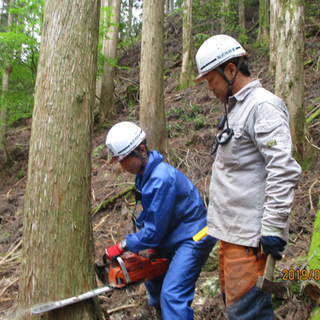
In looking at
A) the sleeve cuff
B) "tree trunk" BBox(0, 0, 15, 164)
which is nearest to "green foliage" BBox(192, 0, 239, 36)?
"tree trunk" BBox(0, 0, 15, 164)

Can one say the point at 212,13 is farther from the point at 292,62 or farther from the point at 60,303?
the point at 60,303

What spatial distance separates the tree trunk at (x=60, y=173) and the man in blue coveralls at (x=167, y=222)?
1.41 ft

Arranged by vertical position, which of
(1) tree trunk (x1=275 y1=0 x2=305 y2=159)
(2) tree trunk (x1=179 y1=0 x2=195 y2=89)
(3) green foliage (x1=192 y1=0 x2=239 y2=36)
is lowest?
(1) tree trunk (x1=275 y1=0 x2=305 y2=159)

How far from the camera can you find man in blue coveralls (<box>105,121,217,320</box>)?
2576mm

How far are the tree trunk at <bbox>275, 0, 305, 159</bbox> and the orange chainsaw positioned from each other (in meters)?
3.92

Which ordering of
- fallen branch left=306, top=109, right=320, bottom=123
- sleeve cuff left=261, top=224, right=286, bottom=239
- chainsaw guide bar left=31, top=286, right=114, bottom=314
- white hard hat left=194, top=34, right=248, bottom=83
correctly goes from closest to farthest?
sleeve cuff left=261, top=224, right=286, bottom=239 < white hard hat left=194, top=34, right=248, bottom=83 < chainsaw guide bar left=31, top=286, right=114, bottom=314 < fallen branch left=306, top=109, right=320, bottom=123

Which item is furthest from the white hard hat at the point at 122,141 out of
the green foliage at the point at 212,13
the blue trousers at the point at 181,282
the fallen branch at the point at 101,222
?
the green foliage at the point at 212,13

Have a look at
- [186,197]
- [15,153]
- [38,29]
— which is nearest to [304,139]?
[186,197]

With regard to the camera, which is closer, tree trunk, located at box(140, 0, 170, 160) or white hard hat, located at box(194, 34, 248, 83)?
white hard hat, located at box(194, 34, 248, 83)

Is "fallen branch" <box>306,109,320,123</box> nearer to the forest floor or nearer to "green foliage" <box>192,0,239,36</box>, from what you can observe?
the forest floor

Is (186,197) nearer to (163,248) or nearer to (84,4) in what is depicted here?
(163,248)

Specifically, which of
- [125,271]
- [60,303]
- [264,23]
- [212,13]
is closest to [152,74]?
[125,271]

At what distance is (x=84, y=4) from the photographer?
8.45 feet

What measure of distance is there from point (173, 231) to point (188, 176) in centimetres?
379
